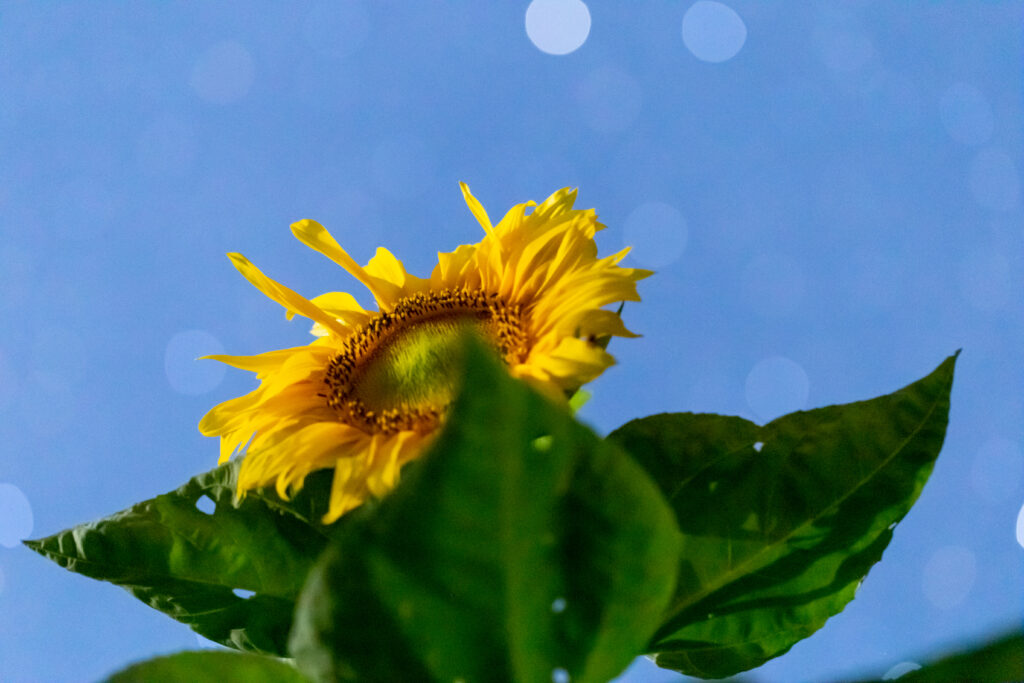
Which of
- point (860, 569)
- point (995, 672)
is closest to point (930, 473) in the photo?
point (860, 569)

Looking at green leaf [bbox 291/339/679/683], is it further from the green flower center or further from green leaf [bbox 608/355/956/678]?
the green flower center

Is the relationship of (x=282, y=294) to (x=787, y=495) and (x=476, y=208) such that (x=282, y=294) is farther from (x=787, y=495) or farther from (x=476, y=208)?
(x=787, y=495)

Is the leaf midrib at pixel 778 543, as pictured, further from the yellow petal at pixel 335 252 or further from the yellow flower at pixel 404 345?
the yellow petal at pixel 335 252

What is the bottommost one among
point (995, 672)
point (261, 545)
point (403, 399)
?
point (995, 672)

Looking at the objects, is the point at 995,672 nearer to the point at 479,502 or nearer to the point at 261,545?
the point at 479,502

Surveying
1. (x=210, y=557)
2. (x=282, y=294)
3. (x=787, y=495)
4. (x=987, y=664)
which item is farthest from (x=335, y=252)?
(x=987, y=664)

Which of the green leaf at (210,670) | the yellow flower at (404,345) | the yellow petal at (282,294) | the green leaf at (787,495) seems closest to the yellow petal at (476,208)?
the yellow flower at (404,345)
